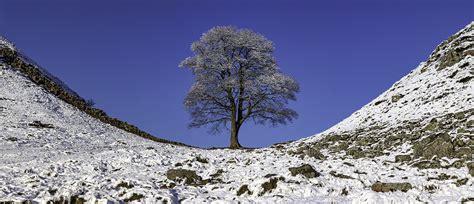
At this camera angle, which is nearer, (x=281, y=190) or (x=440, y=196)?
(x=440, y=196)

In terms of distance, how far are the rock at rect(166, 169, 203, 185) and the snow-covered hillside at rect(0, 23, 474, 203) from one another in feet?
0.13

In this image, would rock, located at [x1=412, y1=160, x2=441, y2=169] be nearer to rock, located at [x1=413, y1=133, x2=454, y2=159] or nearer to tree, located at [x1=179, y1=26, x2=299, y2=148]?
rock, located at [x1=413, y1=133, x2=454, y2=159]

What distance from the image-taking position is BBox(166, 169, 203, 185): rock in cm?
1616

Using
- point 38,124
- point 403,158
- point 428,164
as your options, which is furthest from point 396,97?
point 38,124

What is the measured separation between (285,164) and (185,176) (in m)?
4.06

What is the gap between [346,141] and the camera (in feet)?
86.1

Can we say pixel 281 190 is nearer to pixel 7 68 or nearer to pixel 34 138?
pixel 34 138

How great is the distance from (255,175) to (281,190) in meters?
2.16

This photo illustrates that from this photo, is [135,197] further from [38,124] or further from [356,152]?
[38,124]

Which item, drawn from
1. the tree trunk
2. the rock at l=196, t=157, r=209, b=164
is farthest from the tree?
the rock at l=196, t=157, r=209, b=164

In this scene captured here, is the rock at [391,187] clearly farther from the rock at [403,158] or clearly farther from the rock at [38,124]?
the rock at [38,124]

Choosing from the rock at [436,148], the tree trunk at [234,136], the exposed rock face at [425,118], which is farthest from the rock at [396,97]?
the rock at [436,148]

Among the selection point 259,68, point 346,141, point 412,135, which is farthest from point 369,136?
point 259,68

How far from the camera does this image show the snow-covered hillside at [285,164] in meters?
13.6
